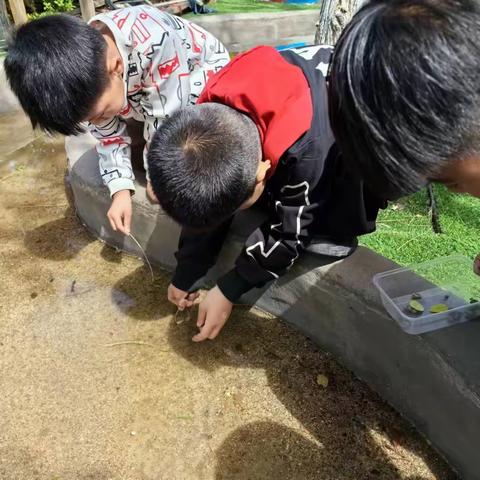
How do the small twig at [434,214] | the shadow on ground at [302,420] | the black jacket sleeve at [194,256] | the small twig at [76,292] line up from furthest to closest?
the small twig at [434,214]
the small twig at [76,292]
the black jacket sleeve at [194,256]
the shadow on ground at [302,420]

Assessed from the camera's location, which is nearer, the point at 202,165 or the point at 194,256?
the point at 202,165

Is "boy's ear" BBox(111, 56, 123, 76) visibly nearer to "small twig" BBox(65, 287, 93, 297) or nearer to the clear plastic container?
"small twig" BBox(65, 287, 93, 297)

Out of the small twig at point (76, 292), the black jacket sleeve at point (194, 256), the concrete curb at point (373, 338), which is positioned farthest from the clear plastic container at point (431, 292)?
the small twig at point (76, 292)

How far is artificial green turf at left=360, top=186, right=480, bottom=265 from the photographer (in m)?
2.46

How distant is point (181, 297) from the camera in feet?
6.72

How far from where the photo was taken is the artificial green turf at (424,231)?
8.07 ft

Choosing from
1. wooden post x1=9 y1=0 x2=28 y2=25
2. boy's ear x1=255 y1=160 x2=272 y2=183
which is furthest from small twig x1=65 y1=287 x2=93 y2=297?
wooden post x1=9 y1=0 x2=28 y2=25

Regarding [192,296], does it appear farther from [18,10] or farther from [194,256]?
[18,10]

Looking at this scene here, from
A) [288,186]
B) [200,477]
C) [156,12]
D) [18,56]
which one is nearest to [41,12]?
[156,12]

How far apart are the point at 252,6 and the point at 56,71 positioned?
7.06m

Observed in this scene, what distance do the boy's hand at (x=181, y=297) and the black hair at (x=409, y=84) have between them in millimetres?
1239

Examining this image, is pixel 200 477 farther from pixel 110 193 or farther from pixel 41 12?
pixel 41 12

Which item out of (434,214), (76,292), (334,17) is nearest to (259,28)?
(334,17)

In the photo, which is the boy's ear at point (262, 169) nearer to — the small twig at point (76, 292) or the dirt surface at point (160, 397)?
the dirt surface at point (160, 397)
